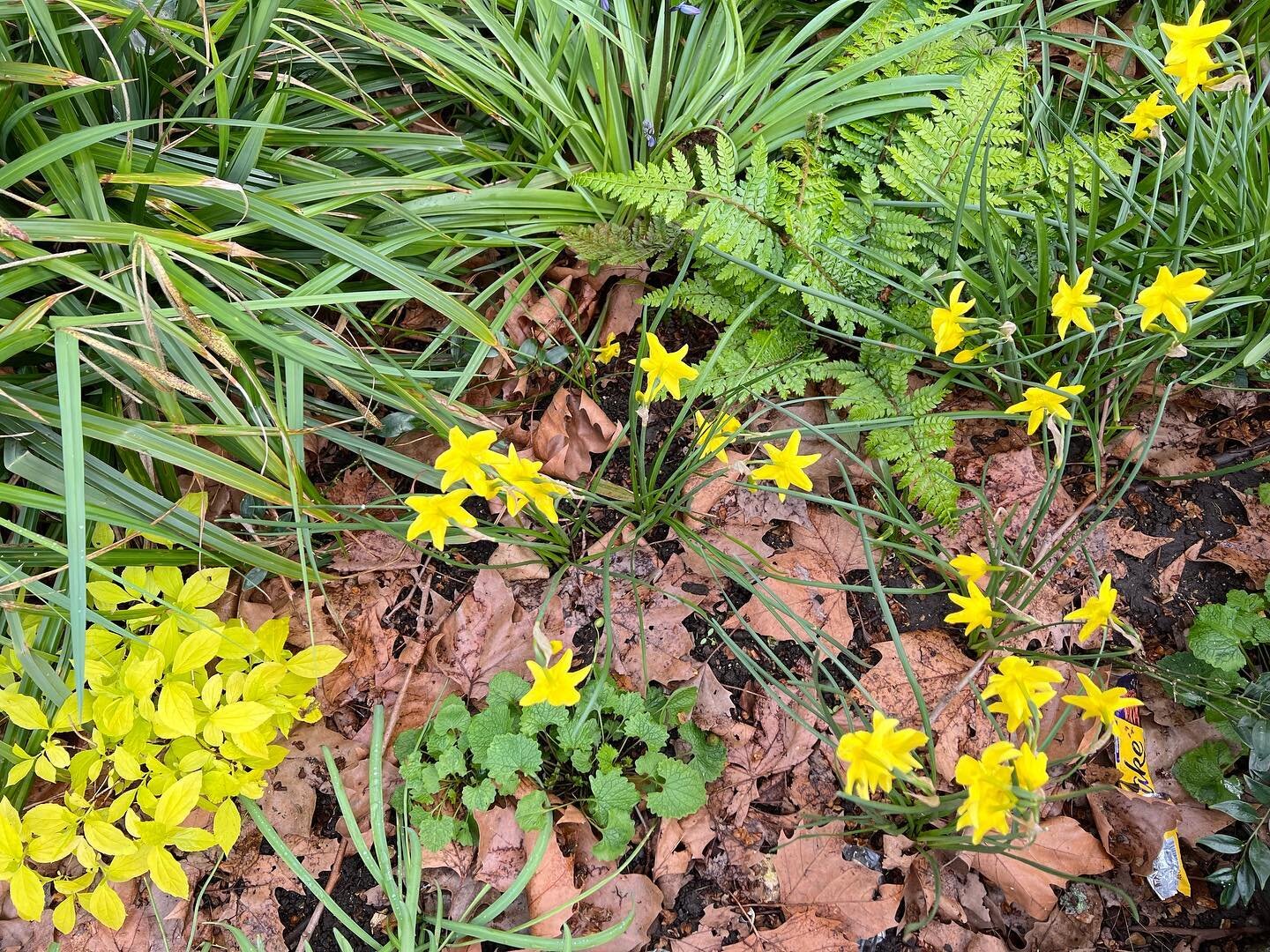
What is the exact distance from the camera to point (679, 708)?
1924mm

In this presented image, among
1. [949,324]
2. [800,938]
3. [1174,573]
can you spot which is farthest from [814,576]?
[1174,573]

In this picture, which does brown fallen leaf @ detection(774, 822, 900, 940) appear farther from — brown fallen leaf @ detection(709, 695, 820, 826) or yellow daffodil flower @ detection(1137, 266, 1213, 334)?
yellow daffodil flower @ detection(1137, 266, 1213, 334)

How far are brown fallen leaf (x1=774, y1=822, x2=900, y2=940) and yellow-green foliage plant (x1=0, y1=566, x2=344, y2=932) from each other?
4.03 feet

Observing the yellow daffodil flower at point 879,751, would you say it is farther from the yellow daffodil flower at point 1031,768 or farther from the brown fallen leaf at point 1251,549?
the brown fallen leaf at point 1251,549

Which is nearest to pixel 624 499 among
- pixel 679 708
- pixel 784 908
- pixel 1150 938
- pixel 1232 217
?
pixel 679 708

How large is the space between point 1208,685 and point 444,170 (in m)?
2.36

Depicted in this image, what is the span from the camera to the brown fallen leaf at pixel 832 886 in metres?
1.79

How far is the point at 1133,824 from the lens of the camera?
1.88 metres

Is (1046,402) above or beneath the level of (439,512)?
above

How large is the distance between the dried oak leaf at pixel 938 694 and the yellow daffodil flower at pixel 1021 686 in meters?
0.53

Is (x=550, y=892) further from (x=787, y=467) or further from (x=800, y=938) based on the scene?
(x=787, y=467)

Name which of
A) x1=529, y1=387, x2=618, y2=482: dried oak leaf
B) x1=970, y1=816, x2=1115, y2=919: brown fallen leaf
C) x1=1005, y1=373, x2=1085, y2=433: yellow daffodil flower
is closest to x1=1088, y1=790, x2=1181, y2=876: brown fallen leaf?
x1=970, y1=816, x2=1115, y2=919: brown fallen leaf

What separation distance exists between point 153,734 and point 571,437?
1.28 meters

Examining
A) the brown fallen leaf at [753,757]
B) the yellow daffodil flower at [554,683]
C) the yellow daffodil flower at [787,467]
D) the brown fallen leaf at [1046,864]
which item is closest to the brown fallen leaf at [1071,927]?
the brown fallen leaf at [1046,864]
